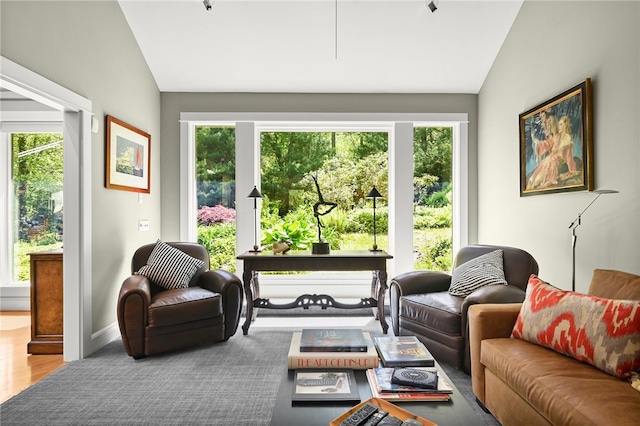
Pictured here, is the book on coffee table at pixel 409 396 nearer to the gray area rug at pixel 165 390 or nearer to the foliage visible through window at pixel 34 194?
the gray area rug at pixel 165 390

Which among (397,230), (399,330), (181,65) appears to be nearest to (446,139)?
(397,230)

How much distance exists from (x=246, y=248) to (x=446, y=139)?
267cm

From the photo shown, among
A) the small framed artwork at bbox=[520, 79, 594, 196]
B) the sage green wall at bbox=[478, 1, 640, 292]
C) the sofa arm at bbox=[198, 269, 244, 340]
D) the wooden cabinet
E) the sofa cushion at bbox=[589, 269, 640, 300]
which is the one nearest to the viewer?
the sofa cushion at bbox=[589, 269, 640, 300]

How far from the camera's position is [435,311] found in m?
3.07

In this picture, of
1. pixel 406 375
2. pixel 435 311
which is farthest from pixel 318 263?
pixel 406 375

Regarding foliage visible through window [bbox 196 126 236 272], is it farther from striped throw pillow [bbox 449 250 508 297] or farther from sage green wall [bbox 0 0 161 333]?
striped throw pillow [bbox 449 250 508 297]

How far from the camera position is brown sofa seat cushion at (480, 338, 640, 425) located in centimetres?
149

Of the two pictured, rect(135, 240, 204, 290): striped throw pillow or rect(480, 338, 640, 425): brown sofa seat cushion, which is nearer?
rect(480, 338, 640, 425): brown sofa seat cushion

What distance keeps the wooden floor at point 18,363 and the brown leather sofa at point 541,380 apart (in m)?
2.84

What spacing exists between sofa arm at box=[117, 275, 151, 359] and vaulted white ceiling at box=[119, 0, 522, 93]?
8.23ft

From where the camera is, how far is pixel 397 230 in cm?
494

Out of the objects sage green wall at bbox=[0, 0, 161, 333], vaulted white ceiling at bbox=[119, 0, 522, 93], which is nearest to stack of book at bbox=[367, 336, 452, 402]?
sage green wall at bbox=[0, 0, 161, 333]

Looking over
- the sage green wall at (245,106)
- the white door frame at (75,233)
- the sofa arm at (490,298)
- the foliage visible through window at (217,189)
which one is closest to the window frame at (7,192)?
the sage green wall at (245,106)

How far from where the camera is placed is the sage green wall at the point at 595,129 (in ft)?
8.79
